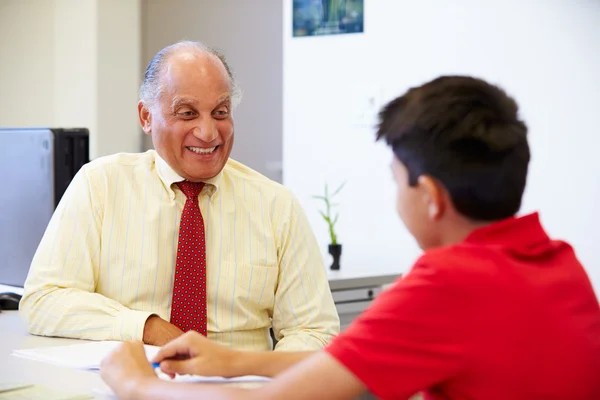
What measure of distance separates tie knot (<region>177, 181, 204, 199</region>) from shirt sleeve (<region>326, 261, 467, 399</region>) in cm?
105

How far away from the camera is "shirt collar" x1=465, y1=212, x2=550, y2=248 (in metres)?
0.98

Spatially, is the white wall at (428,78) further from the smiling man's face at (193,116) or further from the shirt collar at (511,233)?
the shirt collar at (511,233)

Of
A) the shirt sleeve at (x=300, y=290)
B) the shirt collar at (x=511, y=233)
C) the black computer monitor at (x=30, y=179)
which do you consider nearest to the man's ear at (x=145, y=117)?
the black computer monitor at (x=30, y=179)

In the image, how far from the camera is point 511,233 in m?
0.99

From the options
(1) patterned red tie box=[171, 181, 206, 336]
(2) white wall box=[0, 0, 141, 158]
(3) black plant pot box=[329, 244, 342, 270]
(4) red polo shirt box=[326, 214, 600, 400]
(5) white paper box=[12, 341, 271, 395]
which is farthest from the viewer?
(2) white wall box=[0, 0, 141, 158]

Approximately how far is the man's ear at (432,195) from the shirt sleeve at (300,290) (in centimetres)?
83

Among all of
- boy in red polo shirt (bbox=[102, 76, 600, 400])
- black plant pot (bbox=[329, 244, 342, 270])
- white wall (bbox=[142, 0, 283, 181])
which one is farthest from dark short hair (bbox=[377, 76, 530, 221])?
white wall (bbox=[142, 0, 283, 181])

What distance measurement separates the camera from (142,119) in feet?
6.61

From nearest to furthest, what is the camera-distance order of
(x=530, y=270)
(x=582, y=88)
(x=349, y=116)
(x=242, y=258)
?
(x=530, y=270), (x=242, y=258), (x=582, y=88), (x=349, y=116)

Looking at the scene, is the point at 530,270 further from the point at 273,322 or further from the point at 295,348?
the point at 273,322

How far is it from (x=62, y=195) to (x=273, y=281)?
1.75 feet

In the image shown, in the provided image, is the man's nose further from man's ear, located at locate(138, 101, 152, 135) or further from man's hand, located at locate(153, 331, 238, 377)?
man's hand, located at locate(153, 331, 238, 377)

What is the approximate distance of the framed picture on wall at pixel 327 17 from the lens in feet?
11.0

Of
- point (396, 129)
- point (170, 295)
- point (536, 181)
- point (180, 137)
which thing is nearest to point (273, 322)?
point (170, 295)
